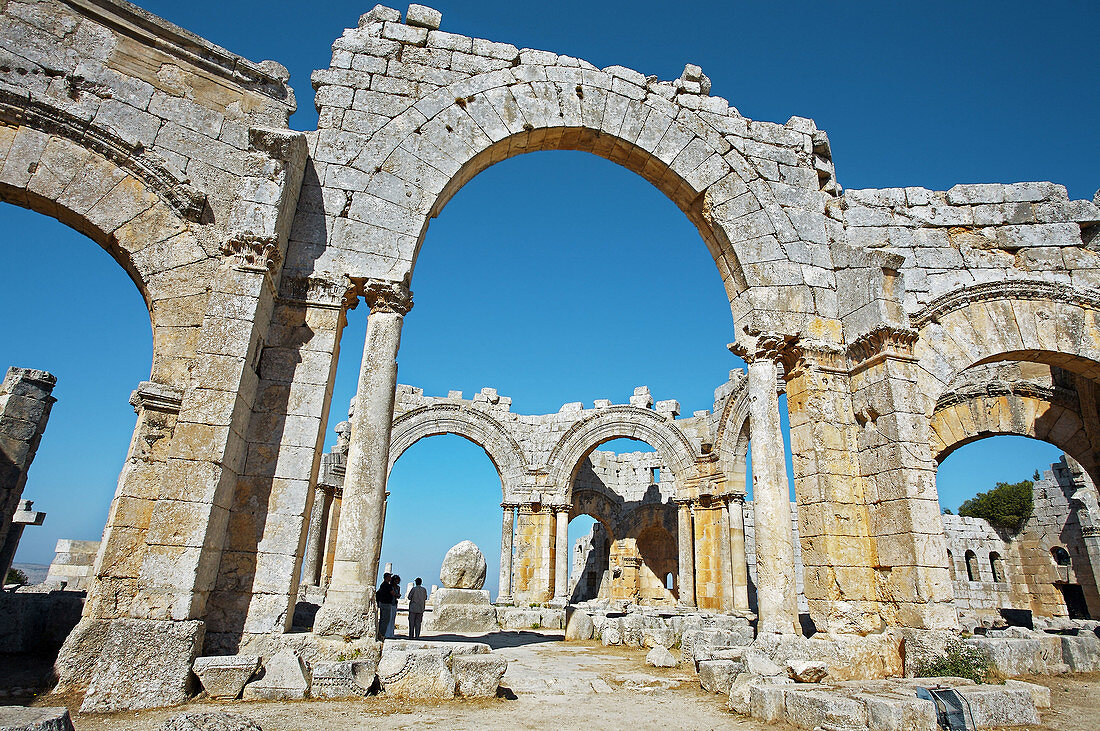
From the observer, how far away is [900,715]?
419cm

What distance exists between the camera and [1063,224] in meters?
8.76

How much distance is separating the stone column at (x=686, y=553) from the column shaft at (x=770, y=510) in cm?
967

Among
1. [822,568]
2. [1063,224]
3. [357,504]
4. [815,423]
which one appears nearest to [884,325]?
[815,423]

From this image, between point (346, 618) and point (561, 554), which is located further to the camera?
point (561, 554)

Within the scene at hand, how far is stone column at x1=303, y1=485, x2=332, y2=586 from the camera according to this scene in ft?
50.4

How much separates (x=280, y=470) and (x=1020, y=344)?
9247 mm

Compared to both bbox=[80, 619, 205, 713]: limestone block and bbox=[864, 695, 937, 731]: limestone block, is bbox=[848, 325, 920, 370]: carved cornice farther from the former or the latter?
bbox=[80, 619, 205, 713]: limestone block

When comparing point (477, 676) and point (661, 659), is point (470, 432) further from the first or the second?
point (477, 676)

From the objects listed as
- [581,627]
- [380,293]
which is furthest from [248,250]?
[581,627]

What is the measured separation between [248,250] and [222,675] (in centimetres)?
382

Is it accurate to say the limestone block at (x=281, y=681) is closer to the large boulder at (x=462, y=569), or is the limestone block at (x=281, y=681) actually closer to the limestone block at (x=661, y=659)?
the limestone block at (x=661, y=659)

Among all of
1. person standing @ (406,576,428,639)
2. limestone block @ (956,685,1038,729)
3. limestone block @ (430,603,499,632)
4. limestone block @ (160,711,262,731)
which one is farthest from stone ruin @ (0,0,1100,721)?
limestone block @ (430,603,499,632)

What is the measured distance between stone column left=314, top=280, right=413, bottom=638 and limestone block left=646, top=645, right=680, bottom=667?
3.74 metres

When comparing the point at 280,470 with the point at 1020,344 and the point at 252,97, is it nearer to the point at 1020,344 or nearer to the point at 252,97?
the point at 252,97
